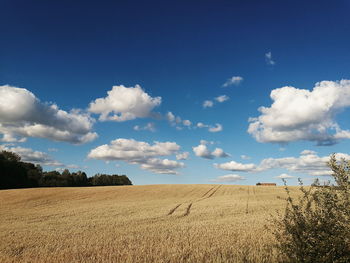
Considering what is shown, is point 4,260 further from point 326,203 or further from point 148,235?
point 326,203

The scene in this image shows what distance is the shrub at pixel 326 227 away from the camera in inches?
310

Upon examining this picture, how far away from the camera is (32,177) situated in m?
106

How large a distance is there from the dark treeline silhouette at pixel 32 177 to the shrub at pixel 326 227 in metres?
97.5

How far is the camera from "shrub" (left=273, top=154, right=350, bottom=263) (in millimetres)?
7875

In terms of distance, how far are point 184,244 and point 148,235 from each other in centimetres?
349

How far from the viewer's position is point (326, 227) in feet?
26.9

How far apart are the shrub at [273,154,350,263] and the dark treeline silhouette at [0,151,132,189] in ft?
320

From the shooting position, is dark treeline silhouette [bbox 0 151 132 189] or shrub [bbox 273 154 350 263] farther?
dark treeline silhouette [bbox 0 151 132 189]

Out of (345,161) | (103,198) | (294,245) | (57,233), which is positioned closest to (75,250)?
(57,233)

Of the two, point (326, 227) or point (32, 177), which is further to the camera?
point (32, 177)

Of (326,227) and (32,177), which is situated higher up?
(32,177)

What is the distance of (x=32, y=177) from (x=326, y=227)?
375 ft

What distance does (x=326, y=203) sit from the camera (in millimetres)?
8992

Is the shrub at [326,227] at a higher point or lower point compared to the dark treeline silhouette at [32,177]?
lower
